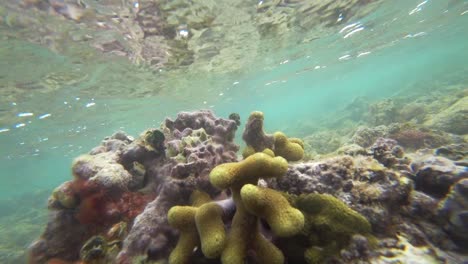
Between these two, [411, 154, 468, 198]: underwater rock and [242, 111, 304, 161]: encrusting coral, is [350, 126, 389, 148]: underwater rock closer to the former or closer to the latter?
[242, 111, 304, 161]: encrusting coral

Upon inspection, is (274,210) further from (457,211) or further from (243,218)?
(457,211)

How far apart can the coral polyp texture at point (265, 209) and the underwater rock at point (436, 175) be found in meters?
0.01

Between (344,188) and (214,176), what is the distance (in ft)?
5.33

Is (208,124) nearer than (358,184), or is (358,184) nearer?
(358,184)

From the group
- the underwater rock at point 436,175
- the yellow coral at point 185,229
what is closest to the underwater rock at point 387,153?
the underwater rock at point 436,175

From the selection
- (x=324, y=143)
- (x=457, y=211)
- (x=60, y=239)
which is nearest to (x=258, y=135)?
(x=457, y=211)

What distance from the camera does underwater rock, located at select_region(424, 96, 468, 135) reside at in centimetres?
1049

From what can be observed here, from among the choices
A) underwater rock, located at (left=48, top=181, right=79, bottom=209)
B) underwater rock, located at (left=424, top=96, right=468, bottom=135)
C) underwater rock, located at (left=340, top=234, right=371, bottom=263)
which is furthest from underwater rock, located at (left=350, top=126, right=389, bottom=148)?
underwater rock, located at (left=48, top=181, right=79, bottom=209)

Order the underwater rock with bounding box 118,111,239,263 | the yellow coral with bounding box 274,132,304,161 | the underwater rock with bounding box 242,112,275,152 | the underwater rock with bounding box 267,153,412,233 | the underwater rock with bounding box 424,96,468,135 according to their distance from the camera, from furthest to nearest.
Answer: the underwater rock with bounding box 424,96,468,135
the underwater rock with bounding box 242,112,275,152
the yellow coral with bounding box 274,132,304,161
the underwater rock with bounding box 118,111,239,263
the underwater rock with bounding box 267,153,412,233

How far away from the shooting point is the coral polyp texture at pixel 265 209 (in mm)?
2529

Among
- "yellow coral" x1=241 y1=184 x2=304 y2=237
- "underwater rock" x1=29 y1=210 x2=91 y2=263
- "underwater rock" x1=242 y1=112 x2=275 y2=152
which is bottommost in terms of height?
"underwater rock" x1=29 y1=210 x2=91 y2=263

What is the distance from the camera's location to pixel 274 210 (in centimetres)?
249

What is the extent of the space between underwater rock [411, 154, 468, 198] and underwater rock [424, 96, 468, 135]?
993 centimetres

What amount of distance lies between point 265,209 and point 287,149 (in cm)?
209
